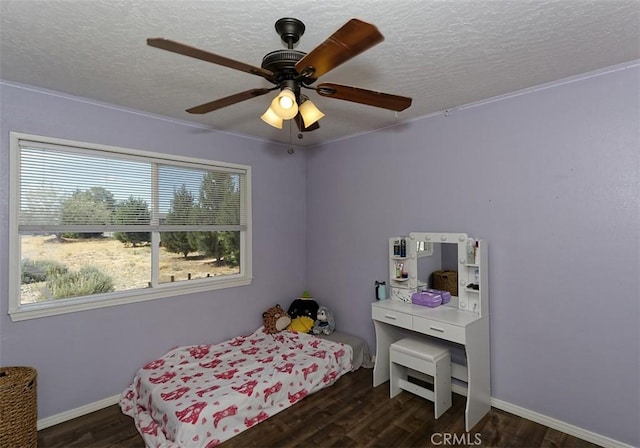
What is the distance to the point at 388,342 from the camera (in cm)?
314

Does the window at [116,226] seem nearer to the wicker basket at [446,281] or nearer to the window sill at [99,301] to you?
the window sill at [99,301]

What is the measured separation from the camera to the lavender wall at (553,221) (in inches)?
83.4

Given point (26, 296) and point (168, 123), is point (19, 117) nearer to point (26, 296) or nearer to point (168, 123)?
point (168, 123)

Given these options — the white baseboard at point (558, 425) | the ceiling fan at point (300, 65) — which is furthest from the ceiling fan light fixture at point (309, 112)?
the white baseboard at point (558, 425)

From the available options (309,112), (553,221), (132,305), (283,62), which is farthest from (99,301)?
(553,221)

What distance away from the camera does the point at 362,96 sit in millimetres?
1696

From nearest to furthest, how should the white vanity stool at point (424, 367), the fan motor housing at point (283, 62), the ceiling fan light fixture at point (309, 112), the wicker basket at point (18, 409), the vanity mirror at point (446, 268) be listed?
the fan motor housing at point (283, 62)
the ceiling fan light fixture at point (309, 112)
the wicker basket at point (18, 409)
the white vanity stool at point (424, 367)
the vanity mirror at point (446, 268)

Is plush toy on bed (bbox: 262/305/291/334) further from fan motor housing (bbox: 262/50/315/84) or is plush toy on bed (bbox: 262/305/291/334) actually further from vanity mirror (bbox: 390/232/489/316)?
fan motor housing (bbox: 262/50/315/84)

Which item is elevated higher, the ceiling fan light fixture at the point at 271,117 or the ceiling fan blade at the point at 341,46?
the ceiling fan blade at the point at 341,46

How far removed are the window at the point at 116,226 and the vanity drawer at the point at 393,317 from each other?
4.97 ft

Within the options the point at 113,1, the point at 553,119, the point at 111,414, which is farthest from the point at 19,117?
the point at 553,119

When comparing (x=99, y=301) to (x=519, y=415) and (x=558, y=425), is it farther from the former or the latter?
(x=558, y=425)

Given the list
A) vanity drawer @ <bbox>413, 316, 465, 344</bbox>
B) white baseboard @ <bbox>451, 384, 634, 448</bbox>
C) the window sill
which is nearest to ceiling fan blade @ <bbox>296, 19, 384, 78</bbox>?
vanity drawer @ <bbox>413, 316, 465, 344</bbox>

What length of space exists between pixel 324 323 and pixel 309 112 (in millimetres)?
2623
